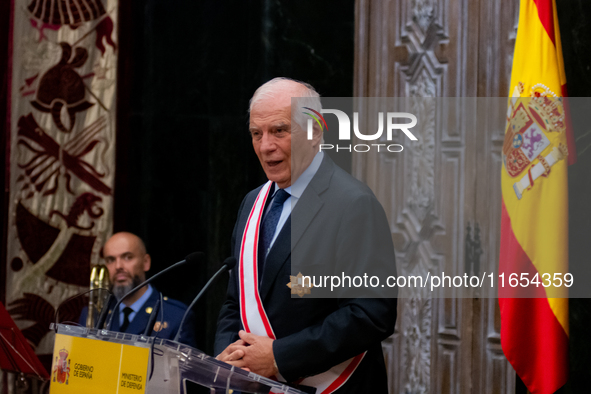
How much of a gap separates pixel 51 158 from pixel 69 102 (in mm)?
387

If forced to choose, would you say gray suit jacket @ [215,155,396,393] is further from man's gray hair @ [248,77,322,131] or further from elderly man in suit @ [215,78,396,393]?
man's gray hair @ [248,77,322,131]

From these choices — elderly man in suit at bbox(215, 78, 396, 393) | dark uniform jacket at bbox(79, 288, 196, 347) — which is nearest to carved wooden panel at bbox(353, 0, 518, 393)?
dark uniform jacket at bbox(79, 288, 196, 347)

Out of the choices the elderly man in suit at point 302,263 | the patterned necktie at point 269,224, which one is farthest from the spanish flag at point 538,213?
the patterned necktie at point 269,224

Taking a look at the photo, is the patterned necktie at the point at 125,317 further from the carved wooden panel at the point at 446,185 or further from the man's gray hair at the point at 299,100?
the man's gray hair at the point at 299,100

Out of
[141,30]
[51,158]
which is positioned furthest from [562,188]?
[51,158]

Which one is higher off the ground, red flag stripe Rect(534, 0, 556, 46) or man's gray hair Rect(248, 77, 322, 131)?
red flag stripe Rect(534, 0, 556, 46)

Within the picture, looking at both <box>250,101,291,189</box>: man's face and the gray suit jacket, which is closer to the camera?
the gray suit jacket

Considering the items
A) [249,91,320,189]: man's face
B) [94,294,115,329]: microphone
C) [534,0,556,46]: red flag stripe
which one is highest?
[534,0,556,46]: red flag stripe

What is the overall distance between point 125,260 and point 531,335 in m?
2.16

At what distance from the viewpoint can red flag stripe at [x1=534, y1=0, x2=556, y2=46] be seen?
9.98 ft

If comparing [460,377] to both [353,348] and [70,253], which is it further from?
[70,253]

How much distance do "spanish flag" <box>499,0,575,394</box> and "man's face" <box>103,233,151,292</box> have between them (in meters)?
1.94

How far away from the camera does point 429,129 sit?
11.9 feet

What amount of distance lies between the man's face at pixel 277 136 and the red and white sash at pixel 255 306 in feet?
0.57
